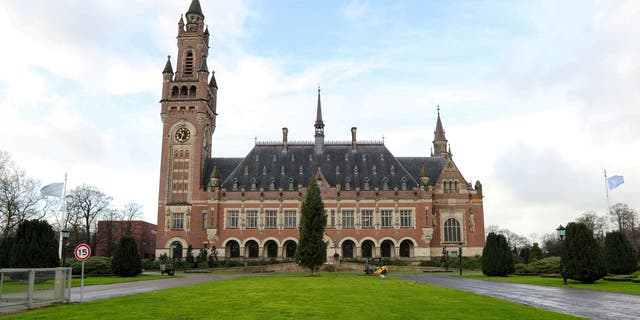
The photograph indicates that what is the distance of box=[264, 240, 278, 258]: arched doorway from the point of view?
72.7m

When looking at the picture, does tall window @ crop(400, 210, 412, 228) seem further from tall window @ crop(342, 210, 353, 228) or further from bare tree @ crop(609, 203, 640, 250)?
bare tree @ crop(609, 203, 640, 250)

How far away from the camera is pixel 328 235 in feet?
232

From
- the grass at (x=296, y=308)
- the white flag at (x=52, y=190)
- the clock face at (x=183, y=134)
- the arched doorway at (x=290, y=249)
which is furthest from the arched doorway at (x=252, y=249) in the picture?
the grass at (x=296, y=308)

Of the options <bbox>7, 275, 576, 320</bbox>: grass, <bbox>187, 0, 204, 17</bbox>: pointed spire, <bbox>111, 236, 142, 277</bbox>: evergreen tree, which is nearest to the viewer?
<bbox>7, 275, 576, 320</bbox>: grass

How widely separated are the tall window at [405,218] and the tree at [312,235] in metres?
24.6

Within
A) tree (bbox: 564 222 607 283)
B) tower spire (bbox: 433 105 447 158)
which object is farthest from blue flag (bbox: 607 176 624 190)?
tower spire (bbox: 433 105 447 158)

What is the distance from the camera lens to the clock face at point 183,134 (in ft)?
245

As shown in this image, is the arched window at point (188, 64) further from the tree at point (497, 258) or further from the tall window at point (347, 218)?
the tree at point (497, 258)

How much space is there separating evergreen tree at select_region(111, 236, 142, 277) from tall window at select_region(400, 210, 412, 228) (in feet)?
125

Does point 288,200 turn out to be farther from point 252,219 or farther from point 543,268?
point 543,268

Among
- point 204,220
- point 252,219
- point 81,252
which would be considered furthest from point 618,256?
point 204,220

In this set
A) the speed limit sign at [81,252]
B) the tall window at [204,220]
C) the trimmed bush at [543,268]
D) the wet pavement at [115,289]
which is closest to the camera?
the speed limit sign at [81,252]

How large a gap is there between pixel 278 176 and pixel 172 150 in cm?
1623

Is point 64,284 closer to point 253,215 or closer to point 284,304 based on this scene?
point 284,304
